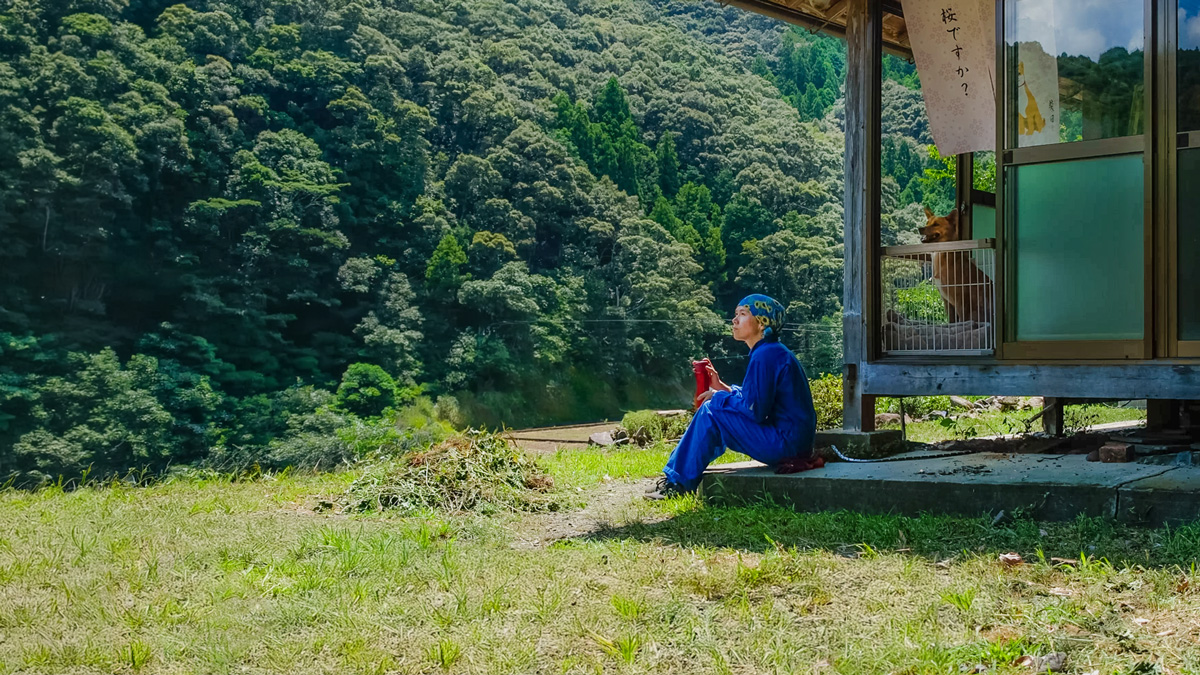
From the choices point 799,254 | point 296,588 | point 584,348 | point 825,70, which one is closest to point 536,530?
point 296,588

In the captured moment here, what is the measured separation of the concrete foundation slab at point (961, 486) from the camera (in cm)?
507

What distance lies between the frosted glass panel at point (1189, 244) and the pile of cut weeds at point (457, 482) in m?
4.09

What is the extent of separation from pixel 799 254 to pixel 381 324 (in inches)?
706

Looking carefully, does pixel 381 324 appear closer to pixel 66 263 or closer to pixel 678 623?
pixel 66 263

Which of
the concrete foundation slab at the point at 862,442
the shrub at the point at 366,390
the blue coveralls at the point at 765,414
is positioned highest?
the blue coveralls at the point at 765,414

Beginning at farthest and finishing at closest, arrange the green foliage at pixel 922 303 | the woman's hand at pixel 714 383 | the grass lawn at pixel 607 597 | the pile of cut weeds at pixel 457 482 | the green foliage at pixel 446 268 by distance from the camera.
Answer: the green foliage at pixel 446 268, the green foliage at pixel 922 303, the pile of cut weeds at pixel 457 482, the woman's hand at pixel 714 383, the grass lawn at pixel 607 597

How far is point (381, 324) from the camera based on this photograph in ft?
116

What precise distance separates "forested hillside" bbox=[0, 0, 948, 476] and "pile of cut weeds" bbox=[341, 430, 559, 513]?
1861 cm

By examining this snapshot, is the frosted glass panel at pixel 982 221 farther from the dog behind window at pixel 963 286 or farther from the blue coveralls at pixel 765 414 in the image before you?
the blue coveralls at pixel 765 414

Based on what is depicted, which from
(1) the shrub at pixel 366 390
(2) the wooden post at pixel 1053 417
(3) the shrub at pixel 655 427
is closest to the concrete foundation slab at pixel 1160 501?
(2) the wooden post at pixel 1053 417

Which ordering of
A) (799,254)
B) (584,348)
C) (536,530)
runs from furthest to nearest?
(799,254)
(584,348)
(536,530)

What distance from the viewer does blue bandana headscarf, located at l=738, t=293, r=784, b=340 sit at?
6438 mm

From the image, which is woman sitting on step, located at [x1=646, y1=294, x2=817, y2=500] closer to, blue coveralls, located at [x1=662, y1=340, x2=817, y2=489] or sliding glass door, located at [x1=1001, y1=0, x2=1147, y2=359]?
blue coveralls, located at [x1=662, y1=340, x2=817, y2=489]

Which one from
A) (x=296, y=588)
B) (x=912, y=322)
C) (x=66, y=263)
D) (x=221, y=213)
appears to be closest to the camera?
(x=296, y=588)
